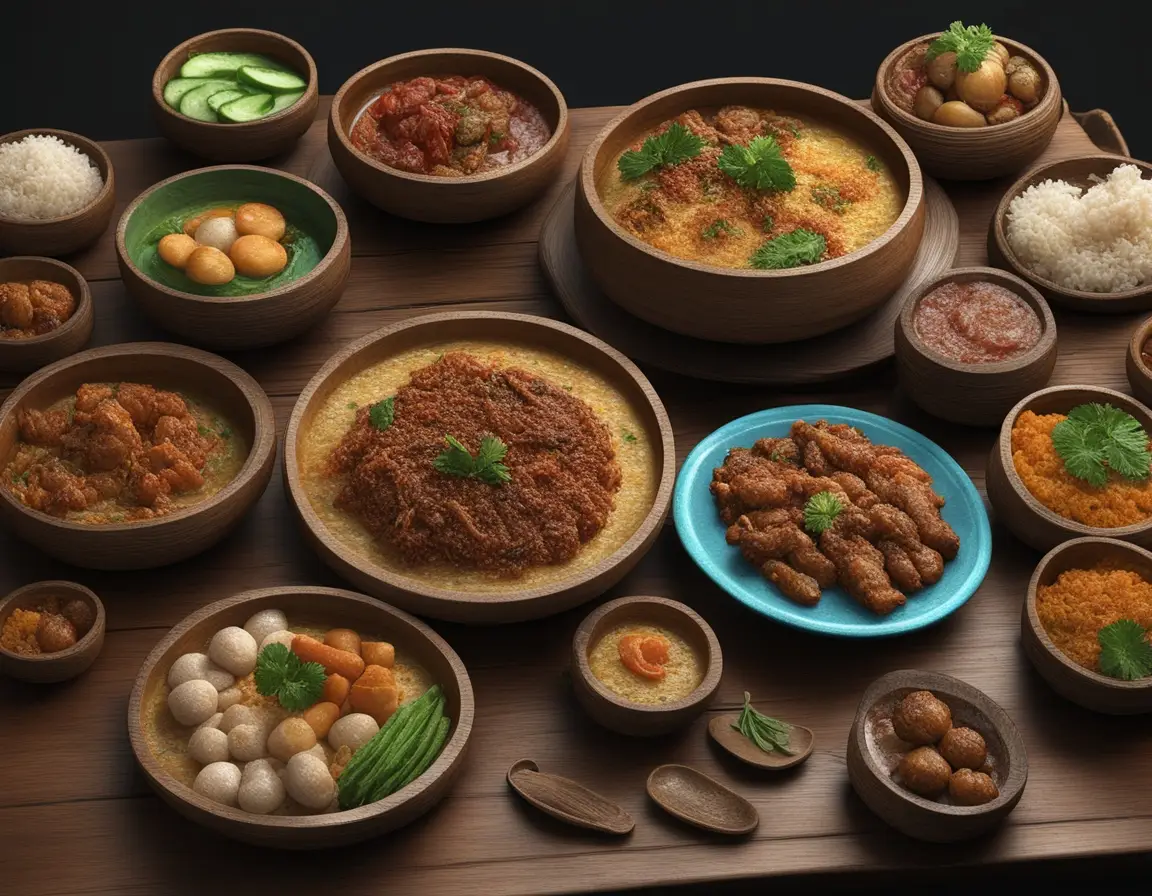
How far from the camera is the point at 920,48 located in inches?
238

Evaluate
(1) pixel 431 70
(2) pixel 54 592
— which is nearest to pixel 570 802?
(2) pixel 54 592

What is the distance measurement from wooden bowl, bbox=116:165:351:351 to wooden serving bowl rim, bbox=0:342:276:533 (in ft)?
0.54

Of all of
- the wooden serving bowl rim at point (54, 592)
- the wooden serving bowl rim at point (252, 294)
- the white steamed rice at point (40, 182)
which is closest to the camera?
the wooden serving bowl rim at point (54, 592)

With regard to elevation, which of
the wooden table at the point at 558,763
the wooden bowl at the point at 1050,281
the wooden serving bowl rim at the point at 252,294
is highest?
the wooden bowl at the point at 1050,281

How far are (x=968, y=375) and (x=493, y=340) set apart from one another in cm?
155

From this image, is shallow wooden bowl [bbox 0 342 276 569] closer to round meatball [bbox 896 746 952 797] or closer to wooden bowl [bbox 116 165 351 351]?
wooden bowl [bbox 116 165 351 351]

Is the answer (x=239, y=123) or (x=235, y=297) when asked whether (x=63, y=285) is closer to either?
(x=235, y=297)

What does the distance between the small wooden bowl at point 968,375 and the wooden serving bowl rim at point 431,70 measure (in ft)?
4.92

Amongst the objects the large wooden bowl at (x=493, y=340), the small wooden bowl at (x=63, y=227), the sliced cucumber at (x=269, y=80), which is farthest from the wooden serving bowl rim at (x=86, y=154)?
the large wooden bowl at (x=493, y=340)

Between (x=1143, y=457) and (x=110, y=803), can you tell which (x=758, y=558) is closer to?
(x=1143, y=457)

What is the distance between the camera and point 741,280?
493cm

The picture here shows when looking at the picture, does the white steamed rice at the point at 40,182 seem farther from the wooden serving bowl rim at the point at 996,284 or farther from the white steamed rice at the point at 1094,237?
the white steamed rice at the point at 1094,237

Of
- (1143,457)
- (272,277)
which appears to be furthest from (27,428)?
(1143,457)

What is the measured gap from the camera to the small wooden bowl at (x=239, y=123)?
5.79 meters
